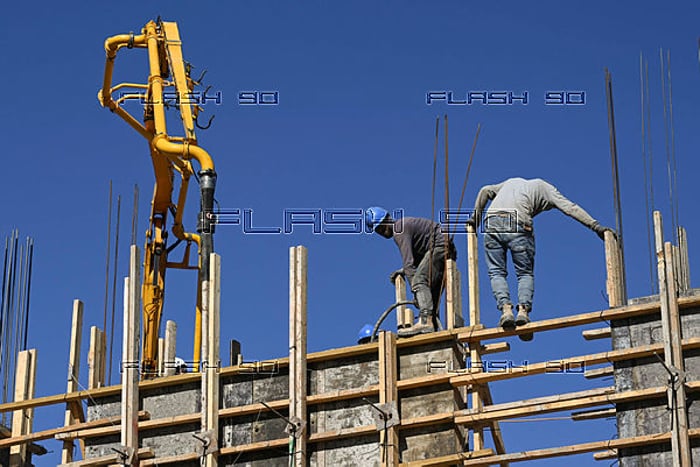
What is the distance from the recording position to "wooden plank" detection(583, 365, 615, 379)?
752 inches

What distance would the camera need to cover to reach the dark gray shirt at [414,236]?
69.8ft

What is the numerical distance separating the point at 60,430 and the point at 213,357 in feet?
8.79

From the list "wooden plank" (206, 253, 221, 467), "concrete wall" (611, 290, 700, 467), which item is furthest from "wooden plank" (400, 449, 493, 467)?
"wooden plank" (206, 253, 221, 467)

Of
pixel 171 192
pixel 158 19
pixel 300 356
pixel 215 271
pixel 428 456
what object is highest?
pixel 158 19

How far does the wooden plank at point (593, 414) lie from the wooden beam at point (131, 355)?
19.7ft

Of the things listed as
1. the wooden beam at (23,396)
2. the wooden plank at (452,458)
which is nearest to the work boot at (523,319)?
the wooden plank at (452,458)

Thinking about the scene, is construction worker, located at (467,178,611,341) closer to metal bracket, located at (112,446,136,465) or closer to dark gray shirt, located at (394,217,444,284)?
dark gray shirt, located at (394,217,444,284)

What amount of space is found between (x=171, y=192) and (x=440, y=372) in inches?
400

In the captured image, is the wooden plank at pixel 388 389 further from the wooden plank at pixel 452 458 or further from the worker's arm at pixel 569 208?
the worker's arm at pixel 569 208

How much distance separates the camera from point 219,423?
20953 mm

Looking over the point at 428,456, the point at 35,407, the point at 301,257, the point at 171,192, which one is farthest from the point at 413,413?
the point at 171,192

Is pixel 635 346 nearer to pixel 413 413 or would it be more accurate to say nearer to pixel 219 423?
pixel 413 413

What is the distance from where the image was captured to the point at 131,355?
21531 millimetres

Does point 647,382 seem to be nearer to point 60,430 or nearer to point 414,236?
point 414,236
